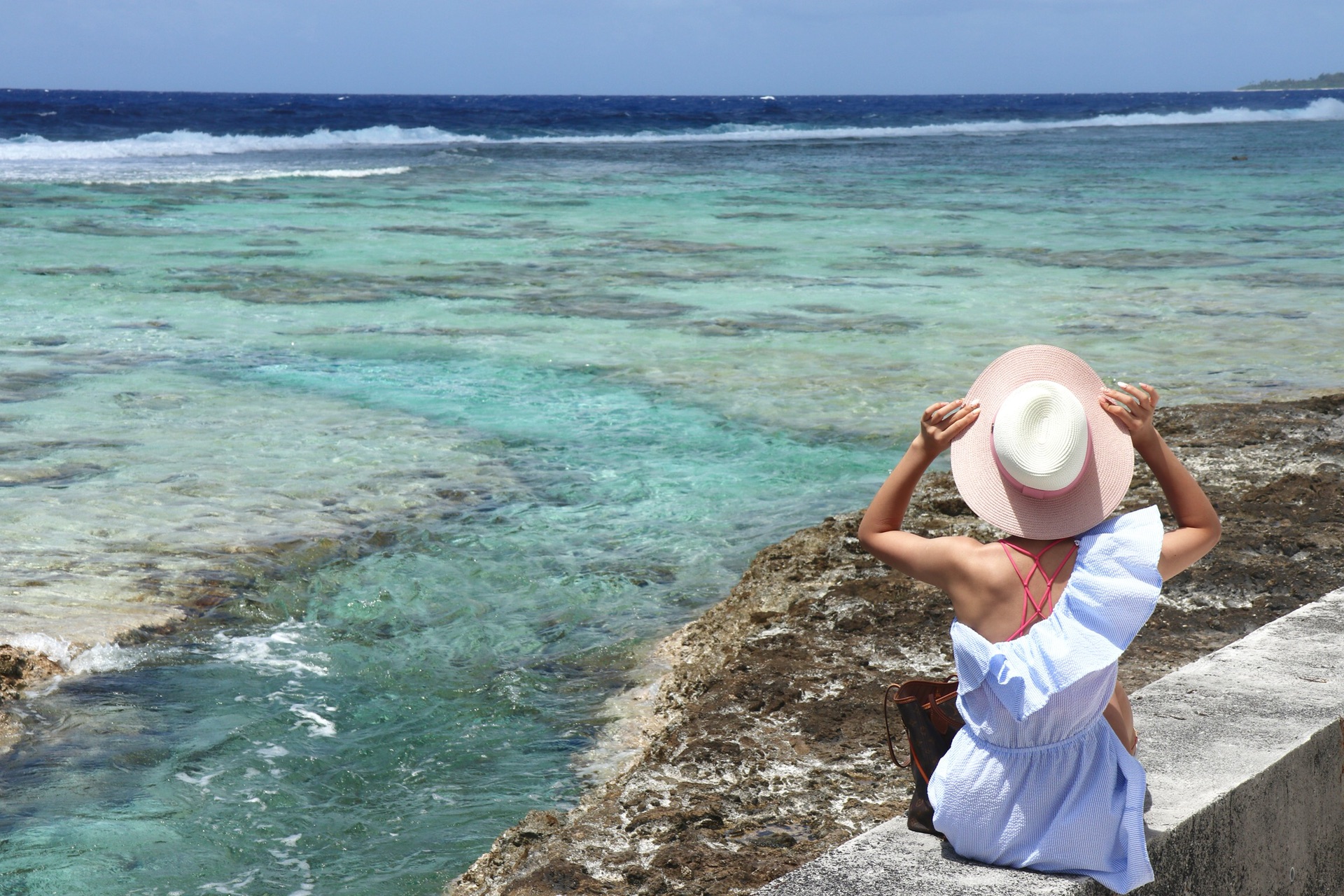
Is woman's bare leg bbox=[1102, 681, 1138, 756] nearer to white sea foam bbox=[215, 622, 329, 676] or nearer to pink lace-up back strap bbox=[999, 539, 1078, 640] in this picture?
pink lace-up back strap bbox=[999, 539, 1078, 640]

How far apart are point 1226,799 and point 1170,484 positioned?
632 millimetres

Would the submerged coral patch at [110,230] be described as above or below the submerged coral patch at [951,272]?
above

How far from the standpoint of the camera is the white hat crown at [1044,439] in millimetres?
2127

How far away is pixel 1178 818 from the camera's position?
2299 millimetres

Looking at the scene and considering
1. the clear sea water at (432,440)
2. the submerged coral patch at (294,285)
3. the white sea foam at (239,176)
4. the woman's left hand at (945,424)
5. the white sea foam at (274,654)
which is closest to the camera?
the woman's left hand at (945,424)

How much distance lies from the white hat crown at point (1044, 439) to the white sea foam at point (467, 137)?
1119 inches

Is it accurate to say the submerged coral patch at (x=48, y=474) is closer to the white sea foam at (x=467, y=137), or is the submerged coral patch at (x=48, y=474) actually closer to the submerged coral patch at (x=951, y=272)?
the submerged coral patch at (x=951, y=272)

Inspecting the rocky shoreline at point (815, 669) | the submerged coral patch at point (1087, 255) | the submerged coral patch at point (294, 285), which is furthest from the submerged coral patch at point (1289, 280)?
the submerged coral patch at point (294, 285)

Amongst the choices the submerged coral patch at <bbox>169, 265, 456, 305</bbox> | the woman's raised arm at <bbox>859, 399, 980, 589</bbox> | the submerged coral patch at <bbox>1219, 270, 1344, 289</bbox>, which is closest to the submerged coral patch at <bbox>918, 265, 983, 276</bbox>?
the submerged coral patch at <bbox>1219, 270, 1344, 289</bbox>

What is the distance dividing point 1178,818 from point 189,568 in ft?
14.3

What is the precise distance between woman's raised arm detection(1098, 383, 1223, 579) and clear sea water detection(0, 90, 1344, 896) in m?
2.15

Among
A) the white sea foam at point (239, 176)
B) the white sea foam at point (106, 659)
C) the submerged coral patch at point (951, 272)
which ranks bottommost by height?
the white sea foam at point (106, 659)

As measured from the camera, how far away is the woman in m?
2.10

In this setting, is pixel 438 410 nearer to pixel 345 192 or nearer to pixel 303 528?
pixel 303 528
